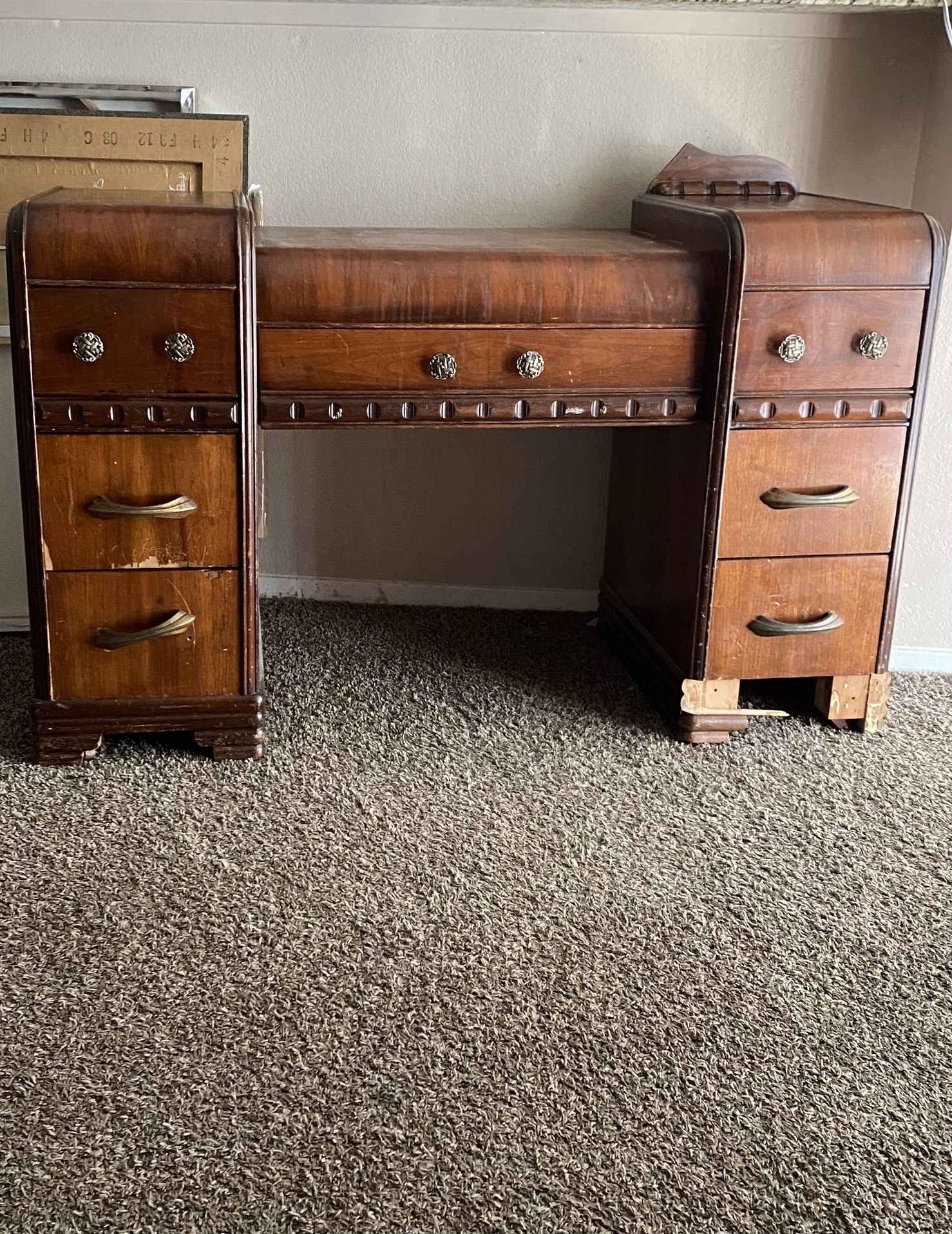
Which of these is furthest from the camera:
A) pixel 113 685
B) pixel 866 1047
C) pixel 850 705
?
pixel 850 705

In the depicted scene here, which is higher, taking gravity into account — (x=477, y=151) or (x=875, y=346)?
(x=477, y=151)

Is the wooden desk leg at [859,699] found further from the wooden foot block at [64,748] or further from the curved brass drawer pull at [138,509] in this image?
the wooden foot block at [64,748]

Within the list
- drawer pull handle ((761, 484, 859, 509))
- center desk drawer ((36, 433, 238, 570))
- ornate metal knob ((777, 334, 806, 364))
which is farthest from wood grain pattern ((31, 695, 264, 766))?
ornate metal knob ((777, 334, 806, 364))

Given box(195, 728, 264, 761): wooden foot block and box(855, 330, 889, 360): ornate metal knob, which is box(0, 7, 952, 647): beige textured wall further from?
box(195, 728, 264, 761): wooden foot block

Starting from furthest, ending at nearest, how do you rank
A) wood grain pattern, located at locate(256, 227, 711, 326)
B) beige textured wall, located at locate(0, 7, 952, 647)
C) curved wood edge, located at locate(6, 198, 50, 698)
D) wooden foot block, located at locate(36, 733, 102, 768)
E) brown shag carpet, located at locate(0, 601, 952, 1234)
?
beige textured wall, located at locate(0, 7, 952, 647), wooden foot block, located at locate(36, 733, 102, 768), wood grain pattern, located at locate(256, 227, 711, 326), curved wood edge, located at locate(6, 198, 50, 698), brown shag carpet, located at locate(0, 601, 952, 1234)

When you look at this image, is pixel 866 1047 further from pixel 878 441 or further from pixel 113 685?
pixel 113 685

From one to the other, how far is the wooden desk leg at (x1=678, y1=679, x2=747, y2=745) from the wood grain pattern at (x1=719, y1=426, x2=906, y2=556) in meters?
0.24

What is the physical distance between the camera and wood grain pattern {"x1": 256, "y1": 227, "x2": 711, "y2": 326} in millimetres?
1963

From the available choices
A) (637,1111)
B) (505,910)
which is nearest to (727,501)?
(505,910)

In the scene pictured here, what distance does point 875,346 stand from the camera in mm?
2078

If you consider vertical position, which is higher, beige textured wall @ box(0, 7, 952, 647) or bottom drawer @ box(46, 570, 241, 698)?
beige textured wall @ box(0, 7, 952, 647)

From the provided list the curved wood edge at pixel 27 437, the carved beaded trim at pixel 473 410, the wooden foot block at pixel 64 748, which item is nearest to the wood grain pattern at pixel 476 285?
the carved beaded trim at pixel 473 410

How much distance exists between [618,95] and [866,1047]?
75.2 inches

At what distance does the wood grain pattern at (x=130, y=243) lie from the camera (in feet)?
6.10
